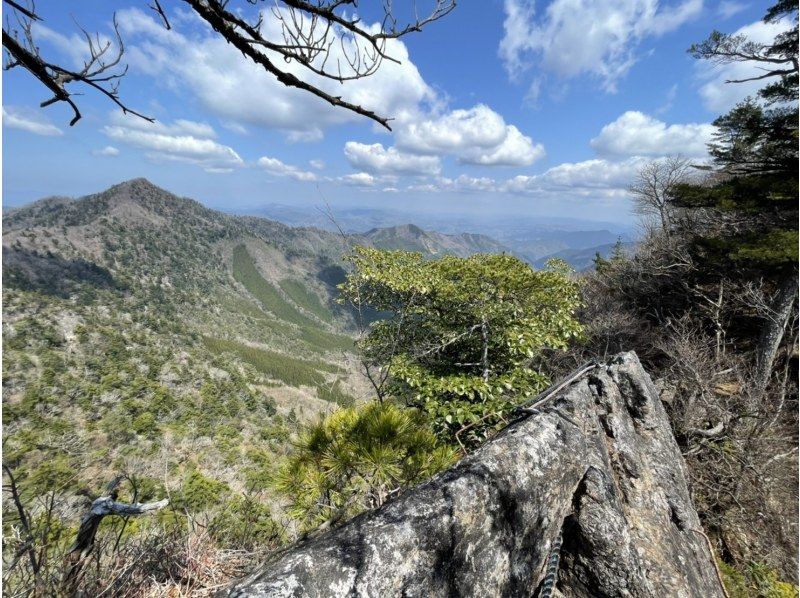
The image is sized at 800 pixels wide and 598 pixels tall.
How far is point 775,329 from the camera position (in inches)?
→ 492

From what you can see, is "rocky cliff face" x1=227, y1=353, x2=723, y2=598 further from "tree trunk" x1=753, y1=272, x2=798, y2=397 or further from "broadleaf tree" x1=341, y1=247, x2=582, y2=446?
"tree trunk" x1=753, y1=272, x2=798, y2=397

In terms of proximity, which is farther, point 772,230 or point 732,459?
point 772,230

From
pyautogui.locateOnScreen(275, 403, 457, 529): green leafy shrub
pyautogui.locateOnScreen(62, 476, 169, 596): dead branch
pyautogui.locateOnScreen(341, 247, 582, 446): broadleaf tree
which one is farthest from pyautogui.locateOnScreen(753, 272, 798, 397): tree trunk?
pyautogui.locateOnScreen(62, 476, 169, 596): dead branch

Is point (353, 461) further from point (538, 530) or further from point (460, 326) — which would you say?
point (460, 326)

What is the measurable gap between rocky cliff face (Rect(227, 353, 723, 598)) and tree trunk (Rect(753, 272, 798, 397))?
1037 centimetres

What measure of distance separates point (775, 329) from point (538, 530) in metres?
13.8

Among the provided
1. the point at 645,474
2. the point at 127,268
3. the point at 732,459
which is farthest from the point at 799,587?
the point at 127,268

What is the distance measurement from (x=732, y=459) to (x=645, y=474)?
5.03 meters

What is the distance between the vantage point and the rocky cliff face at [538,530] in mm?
2760

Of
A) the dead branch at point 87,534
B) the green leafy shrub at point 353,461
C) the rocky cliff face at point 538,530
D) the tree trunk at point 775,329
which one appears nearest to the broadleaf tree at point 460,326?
the green leafy shrub at point 353,461

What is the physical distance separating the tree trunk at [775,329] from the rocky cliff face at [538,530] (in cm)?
1037

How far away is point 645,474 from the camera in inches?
190

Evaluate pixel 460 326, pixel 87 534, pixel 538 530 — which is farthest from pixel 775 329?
pixel 87 534

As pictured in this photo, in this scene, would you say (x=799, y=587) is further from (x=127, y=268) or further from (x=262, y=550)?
(x=127, y=268)
